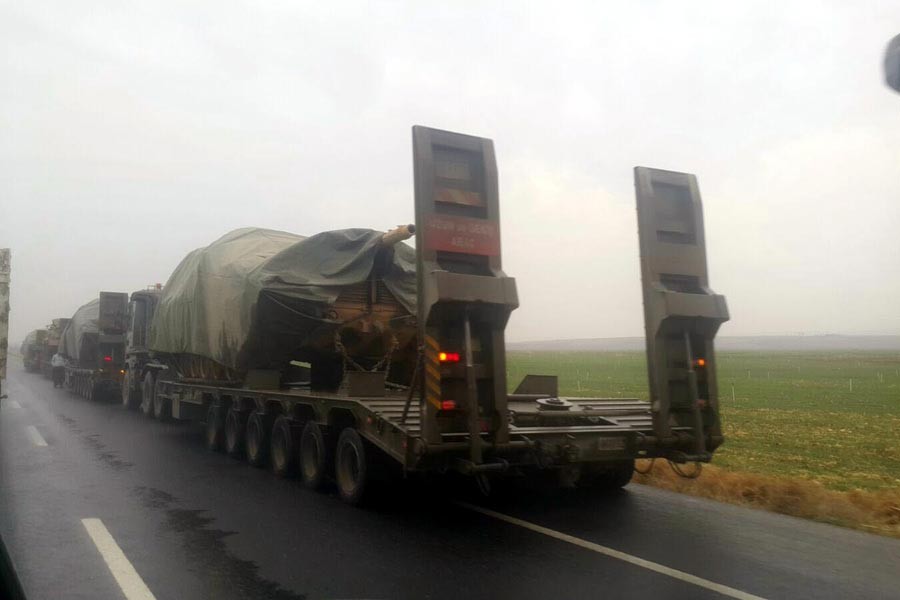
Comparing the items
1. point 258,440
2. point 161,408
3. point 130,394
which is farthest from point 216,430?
point 130,394

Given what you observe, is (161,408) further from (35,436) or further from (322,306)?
(322,306)

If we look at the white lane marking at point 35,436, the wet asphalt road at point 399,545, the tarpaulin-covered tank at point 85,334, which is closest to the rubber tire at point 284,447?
the wet asphalt road at point 399,545

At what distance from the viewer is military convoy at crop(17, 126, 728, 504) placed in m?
7.53

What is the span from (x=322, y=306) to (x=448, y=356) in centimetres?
420

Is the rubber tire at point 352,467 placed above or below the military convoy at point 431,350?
below

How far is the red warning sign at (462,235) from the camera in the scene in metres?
7.69

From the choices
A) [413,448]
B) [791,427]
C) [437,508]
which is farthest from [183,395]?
[791,427]

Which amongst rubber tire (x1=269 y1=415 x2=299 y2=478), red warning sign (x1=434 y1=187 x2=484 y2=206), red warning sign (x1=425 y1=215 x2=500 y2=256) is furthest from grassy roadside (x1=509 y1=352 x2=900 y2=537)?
red warning sign (x1=434 y1=187 x2=484 y2=206)

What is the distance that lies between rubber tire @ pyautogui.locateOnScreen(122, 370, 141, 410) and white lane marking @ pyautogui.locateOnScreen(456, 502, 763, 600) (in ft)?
55.9

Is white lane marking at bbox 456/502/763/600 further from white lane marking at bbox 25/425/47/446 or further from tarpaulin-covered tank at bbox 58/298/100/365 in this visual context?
tarpaulin-covered tank at bbox 58/298/100/365

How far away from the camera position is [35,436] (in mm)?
15500

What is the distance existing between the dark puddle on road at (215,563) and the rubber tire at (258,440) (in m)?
2.85

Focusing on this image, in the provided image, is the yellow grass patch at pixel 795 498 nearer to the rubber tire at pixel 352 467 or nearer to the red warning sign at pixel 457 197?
the rubber tire at pixel 352 467

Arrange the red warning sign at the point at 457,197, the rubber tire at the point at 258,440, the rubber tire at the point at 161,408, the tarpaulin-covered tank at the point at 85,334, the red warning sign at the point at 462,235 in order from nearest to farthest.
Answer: the red warning sign at the point at 462,235, the red warning sign at the point at 457,197, the rubber tire at the point at 258,440, the rubber tire at the point at 161,408, the tarpaulin-covered tank at the point at 85,334
